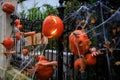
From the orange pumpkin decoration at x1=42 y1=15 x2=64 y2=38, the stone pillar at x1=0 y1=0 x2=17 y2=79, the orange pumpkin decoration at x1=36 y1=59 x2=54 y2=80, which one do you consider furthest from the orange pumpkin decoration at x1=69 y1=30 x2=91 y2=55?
the stone pillar at x1=0 y1=0 x2=17 y2=79

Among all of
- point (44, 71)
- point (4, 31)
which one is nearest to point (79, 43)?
point (44, 71)

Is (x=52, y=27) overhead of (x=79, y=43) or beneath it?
overhead

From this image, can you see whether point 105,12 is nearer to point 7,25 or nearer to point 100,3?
point 100,3

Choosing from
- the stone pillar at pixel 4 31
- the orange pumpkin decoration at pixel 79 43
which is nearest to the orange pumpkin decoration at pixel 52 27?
the orange pumpkin decoration at pixel 79 43

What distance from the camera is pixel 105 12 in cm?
407

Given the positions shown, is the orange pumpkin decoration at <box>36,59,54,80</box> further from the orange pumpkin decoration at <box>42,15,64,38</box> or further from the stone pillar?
the stone pillar

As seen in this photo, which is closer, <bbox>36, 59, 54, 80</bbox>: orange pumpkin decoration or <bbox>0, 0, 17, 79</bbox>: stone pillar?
<bbox>36, 59, 54, 80</bbox>: orange pumpkin decoration

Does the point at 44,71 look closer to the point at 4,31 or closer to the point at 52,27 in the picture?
the point at 52,27

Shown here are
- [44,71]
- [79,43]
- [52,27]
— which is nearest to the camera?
[79,43]

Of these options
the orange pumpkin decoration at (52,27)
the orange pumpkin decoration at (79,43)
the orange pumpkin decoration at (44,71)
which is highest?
the orange pumpkin decoration at (52,27)

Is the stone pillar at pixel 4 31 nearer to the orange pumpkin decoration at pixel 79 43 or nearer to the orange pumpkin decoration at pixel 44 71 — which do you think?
the orange pumpkin decoration at pixel 44 71

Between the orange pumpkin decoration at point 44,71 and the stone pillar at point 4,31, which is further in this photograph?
the stone pillar at point 4,31

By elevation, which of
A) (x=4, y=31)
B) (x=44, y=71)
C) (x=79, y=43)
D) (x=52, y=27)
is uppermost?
(x=4, y=31)

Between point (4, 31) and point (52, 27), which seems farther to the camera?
point (4, 31)
